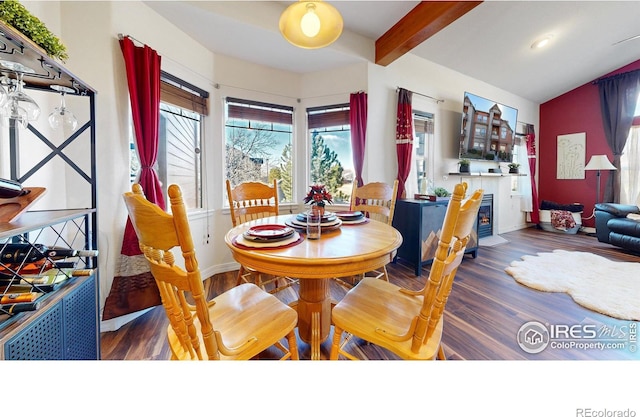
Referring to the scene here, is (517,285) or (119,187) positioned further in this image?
(517,285)

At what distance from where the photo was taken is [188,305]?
838 mm

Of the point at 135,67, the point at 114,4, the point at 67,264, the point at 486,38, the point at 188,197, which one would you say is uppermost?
the point at 486,38

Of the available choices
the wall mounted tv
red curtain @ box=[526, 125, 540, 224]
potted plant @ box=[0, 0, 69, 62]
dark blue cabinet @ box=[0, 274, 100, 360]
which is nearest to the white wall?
the wall mounted tv

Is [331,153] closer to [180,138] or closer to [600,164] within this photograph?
[180,138]

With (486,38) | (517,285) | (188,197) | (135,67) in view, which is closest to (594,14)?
(486,38)

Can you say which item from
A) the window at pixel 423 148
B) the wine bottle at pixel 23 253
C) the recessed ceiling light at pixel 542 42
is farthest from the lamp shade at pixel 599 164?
the wine bottle at pixel 23 253

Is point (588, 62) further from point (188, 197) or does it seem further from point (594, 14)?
point (188, 197)

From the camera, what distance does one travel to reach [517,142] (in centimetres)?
512

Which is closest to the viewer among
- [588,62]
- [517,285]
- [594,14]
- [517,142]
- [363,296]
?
[363,296]

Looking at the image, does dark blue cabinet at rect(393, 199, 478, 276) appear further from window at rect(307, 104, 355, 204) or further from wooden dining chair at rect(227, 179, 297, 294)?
wooden dining chair at rect(227, 179, 297, 294)

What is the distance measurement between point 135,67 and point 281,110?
5.26 ft

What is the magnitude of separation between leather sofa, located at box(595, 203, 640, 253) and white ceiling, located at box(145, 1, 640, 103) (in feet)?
8.26

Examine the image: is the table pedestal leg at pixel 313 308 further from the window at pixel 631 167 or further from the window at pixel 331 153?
the window at pixel 631 167

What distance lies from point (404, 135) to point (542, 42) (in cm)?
247
